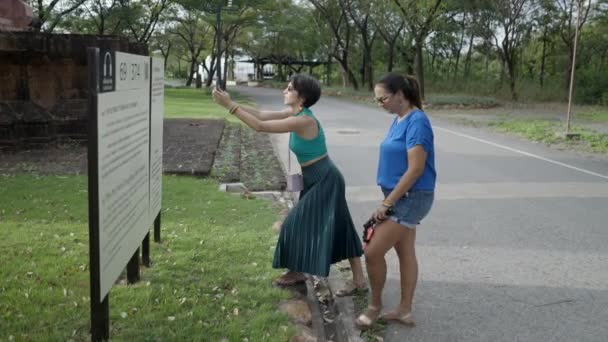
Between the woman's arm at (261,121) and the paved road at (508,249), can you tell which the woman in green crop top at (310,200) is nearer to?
the woman's arm at (261,121)

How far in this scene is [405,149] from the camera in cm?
355

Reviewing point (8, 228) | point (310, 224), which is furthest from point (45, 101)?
point (310, 224)

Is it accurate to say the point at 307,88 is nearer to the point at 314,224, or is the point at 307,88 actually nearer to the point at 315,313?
the point at 314,224

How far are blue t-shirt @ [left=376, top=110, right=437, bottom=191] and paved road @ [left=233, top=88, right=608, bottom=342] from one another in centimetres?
103

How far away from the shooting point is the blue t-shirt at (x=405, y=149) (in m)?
3.45

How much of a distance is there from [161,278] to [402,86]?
2295mm

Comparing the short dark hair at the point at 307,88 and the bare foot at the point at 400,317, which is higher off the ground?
the short dark hair at the point at 307,88

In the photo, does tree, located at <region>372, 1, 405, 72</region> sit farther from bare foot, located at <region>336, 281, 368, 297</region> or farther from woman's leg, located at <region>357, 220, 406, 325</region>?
woman's leg, located at <region>357, 220, 406, 325</region>

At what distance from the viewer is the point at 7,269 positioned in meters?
4.49

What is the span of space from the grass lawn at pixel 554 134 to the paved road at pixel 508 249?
2090 millimetres

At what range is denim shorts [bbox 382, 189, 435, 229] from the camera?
3598mm

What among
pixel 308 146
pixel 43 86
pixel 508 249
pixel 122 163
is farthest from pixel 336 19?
pixel 122 163

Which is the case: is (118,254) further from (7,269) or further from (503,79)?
(503,79)

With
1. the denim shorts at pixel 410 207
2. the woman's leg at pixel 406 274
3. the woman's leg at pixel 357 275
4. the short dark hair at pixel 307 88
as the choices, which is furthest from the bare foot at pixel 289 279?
the short dark hair at pixel 307 88
